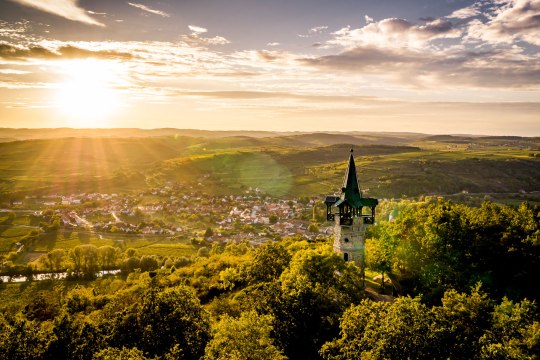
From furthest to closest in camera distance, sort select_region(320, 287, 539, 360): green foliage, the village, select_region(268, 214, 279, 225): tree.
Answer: select_region(268, 214, 279, 225): tree
the village
select_region(320, 287, 539, 360): green foliage

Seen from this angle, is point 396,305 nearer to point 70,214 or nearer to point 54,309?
point 54,309

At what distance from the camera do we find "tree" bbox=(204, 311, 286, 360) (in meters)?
23.2

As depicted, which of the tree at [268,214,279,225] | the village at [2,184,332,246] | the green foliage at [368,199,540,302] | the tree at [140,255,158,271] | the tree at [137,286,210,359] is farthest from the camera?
the tree at [268,214,279,225]

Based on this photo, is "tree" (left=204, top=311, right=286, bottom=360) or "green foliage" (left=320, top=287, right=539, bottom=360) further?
"tree" (left=204, top=311, right=286, bottom=360)

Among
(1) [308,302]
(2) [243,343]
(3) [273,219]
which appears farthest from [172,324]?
(3) [273,219]

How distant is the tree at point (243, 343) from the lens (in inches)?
913

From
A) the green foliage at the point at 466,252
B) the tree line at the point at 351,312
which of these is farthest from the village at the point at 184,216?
the tree line at the point at 351,312

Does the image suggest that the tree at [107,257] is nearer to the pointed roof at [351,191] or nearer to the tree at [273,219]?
the tree at [273,219]

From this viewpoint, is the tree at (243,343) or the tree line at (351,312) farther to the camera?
the tree line at (351,312)

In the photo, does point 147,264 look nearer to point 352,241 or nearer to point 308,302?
point 352,241

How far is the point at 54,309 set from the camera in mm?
47719

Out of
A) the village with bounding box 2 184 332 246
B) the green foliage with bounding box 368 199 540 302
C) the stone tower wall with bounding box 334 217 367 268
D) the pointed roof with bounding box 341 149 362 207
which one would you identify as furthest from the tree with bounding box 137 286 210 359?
the village with bounding box 2 184 332 246

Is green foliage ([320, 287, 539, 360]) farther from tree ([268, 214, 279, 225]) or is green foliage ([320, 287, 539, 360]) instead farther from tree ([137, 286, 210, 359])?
tree ([268, 214, 279, 225])

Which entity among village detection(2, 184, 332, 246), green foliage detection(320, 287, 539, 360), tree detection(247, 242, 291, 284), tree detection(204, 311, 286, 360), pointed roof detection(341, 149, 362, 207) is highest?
pointed roof detection(341, 149, 362, 207)
